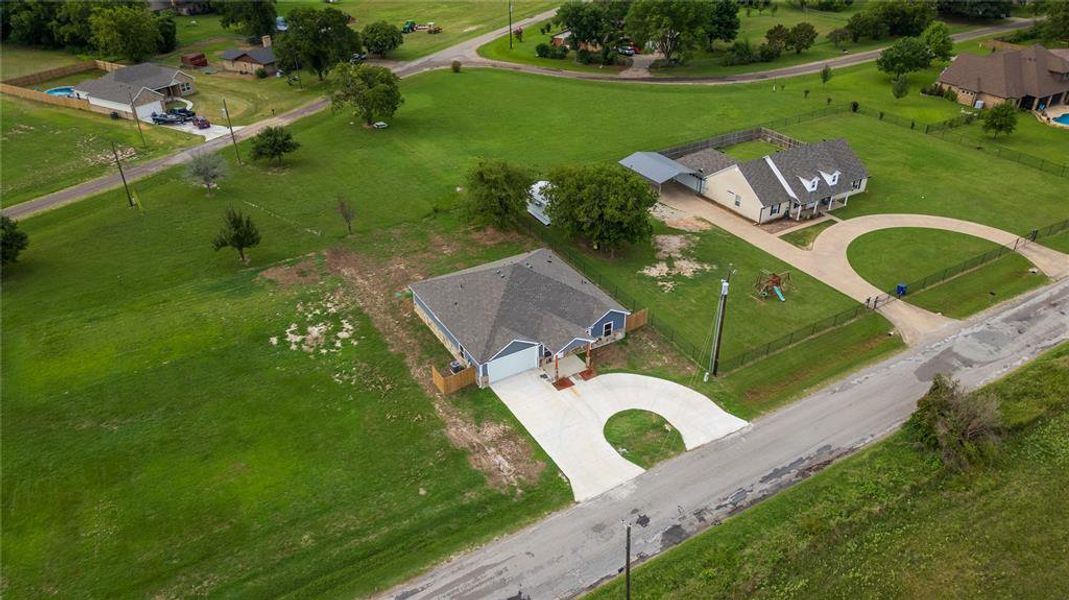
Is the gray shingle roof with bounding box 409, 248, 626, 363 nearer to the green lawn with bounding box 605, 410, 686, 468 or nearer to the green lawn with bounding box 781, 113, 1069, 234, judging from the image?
the green lawn with bounding box 605, 410, 686, 468

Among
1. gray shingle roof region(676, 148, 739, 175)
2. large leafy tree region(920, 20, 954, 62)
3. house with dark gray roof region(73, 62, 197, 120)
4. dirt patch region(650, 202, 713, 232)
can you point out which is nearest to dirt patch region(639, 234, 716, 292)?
dirt patch region(650, 202, 713, 232)

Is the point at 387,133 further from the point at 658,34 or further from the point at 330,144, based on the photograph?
the point at 658,34

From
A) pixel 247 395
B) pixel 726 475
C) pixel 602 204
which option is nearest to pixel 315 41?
pixel 602 204

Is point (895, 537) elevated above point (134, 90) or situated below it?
below

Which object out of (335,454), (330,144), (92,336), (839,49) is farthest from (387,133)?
(839,49)

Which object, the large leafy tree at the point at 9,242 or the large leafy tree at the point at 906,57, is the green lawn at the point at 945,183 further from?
the large leafy tree at the point at 9,242

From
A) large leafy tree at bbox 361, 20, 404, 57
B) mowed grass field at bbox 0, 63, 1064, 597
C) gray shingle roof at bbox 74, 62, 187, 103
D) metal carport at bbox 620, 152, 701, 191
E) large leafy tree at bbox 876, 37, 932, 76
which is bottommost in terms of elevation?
mowed grass field at bbox 0, 63, 1064, 597

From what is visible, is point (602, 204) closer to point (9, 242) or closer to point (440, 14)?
point (9, 242)
